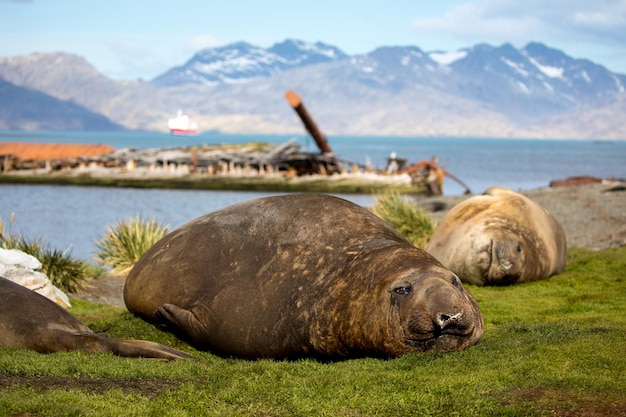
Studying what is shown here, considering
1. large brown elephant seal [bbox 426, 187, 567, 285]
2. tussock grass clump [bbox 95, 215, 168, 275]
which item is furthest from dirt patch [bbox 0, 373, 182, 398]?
tussock grass clump [bbox 95, 215, 168, 275]

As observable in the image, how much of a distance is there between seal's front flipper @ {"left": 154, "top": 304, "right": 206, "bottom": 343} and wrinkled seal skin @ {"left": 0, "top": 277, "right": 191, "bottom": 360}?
800 millimetres

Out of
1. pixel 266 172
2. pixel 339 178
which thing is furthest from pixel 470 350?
pixel 266 172

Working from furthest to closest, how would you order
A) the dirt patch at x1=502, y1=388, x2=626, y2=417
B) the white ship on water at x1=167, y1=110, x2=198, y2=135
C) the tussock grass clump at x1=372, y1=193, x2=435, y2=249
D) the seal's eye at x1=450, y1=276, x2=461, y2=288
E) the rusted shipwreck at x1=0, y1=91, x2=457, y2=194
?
1. the rusted shipwreck at x1=0, y1=91, x2=457, y2=194
2. the white ship on water at x1=167, y1=110, x2=198, y2=135
3. the tussock grass clump at x1=372, y1=193, x2=435, y2=249
4. the seal's eye at x1=450, y1=276, x2=461, y2=288
5. the dirt patch at x1=502, y1=388, x2=626, y2=417

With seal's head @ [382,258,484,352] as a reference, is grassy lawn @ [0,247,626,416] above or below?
below

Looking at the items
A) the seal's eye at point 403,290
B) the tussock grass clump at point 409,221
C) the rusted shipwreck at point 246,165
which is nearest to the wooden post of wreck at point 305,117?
the rusted shipwreck at point 246,165

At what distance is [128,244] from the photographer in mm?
17062

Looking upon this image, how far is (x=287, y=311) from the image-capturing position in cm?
820

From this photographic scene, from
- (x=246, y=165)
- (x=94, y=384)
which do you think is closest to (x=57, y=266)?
(x=94, y=384)

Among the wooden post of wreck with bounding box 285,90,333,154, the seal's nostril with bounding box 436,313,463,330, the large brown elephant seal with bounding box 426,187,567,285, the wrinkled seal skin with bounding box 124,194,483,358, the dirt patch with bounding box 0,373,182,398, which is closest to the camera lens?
the dirt patch with bounding box 0,373,182,398

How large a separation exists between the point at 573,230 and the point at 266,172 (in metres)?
35.0

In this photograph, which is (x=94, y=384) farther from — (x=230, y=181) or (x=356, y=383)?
(x=230, y=181)

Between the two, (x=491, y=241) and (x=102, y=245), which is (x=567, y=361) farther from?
(x=102, y=245)

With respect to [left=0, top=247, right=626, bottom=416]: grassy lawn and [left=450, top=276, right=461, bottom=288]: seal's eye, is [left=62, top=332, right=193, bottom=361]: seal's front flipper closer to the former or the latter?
[left=0, top=247, right=626, bottom=416]: grassy lawn

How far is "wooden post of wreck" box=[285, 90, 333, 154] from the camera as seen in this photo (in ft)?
139
